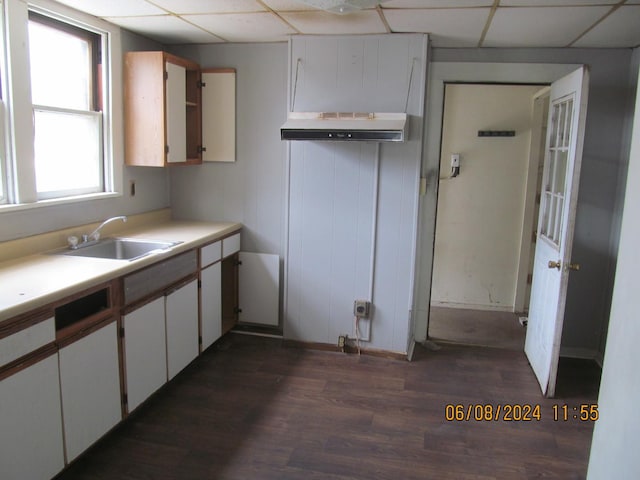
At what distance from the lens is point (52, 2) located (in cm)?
280

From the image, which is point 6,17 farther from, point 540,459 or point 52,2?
point 540,459

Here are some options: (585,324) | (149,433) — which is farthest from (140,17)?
(585,324)

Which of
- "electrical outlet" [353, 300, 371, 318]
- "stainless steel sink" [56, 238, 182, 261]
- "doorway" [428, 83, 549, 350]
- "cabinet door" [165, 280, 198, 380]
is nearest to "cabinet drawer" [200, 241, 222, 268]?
"cabinet door" [165, 280, 198, 380]

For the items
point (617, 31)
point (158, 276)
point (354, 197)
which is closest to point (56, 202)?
point (158, 276)

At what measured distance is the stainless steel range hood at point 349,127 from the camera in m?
3.15

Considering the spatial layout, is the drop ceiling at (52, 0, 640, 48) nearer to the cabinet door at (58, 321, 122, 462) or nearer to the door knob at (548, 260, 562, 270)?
the door knob at (548, 260, 562, 270)

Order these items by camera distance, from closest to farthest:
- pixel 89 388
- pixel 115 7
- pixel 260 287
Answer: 1. pixel 89 388
2. pixel 115 7
3. pixel 260 287

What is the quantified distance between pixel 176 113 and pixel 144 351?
171 cm

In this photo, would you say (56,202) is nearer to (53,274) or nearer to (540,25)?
(53,274)

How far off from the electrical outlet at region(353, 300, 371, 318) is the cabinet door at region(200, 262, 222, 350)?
1012mm

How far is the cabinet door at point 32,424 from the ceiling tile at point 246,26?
2.14m

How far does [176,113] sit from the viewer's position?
358 centimetres

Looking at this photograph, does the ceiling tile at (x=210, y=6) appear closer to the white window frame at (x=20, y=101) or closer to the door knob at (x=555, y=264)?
the white window frame at (x=20, y=101)

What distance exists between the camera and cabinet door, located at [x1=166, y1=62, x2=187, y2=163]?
349 cm
